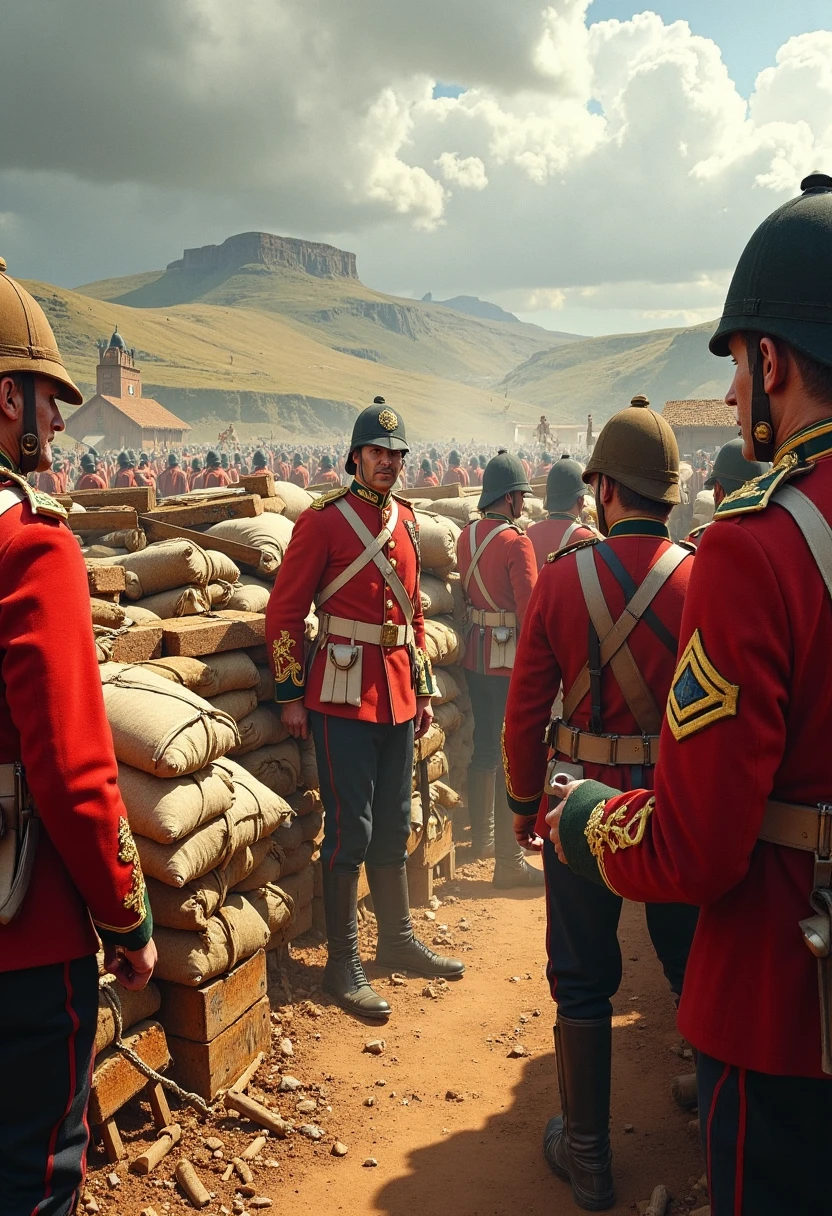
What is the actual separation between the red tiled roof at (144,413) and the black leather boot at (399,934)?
7389cm

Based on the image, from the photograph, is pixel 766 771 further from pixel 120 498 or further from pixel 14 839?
pixel 120 498

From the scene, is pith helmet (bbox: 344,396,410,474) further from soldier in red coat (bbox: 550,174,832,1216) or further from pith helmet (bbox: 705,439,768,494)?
soldier in red coat (bbox: 550,174,832,1216)

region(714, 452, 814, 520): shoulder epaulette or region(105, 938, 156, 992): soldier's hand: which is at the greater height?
region(714, 452, 814, 520): shoulder epaulette

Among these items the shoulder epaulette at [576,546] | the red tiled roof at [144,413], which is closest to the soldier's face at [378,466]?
the shoulder epaulette at [576,546]

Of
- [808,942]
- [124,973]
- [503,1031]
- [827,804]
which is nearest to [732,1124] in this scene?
[808,942]

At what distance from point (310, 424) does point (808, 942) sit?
376 feet

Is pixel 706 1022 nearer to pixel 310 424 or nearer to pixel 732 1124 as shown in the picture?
pixel 732 1124

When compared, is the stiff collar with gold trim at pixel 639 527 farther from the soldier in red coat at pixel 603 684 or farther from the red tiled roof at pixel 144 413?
the red tiled roof at pixel 144 413

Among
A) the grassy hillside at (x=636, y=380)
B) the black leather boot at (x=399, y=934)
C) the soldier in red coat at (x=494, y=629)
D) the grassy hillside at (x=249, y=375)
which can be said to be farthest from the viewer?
the grassy hillside at (x=636, y=380)

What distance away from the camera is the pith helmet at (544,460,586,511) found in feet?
24.5

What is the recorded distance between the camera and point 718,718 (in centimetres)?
163

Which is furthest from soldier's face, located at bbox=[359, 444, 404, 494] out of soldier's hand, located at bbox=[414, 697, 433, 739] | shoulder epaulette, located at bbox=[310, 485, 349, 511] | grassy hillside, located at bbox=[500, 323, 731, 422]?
grassy hillside, located at bbox=[500, 323, 731, 422]

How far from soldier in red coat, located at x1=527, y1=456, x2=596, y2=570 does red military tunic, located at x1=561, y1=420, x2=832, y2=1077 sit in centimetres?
570

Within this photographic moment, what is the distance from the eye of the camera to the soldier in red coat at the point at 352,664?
4.53m
